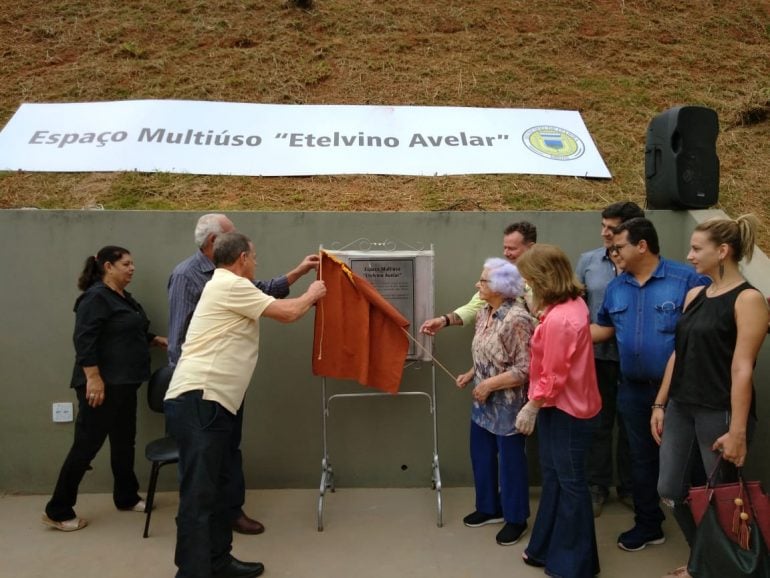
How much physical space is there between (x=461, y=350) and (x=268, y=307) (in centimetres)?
193

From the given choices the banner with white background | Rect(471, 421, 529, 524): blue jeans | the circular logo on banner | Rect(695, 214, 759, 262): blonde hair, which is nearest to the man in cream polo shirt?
Rect(471, 421, 529, 524): blue jeans

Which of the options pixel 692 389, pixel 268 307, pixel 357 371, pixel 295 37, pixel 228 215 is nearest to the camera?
pixel 692 389

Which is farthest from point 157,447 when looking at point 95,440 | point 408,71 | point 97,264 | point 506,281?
point 408,71

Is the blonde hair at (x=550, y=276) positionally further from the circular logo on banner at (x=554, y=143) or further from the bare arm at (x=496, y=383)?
the circular logo on banner at (x=554, y=143)

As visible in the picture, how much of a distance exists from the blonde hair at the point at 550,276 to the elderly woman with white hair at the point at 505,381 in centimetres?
45

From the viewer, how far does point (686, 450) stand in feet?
11.3

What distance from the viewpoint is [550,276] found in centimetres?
360

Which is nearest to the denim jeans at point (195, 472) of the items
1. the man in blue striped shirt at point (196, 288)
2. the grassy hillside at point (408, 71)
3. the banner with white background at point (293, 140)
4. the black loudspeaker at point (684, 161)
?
the man in blue striped shirt at point (196, 288)

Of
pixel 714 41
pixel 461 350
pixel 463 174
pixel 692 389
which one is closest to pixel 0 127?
pixel 463 174

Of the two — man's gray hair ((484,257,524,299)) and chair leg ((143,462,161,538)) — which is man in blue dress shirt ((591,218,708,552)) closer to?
man's gray hair ((484,257,524,299))

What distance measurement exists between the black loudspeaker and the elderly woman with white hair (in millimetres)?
1855

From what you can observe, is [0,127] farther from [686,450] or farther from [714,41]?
[714,41]

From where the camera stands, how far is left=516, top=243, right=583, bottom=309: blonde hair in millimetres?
3598

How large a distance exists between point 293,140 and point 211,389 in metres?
3.68
